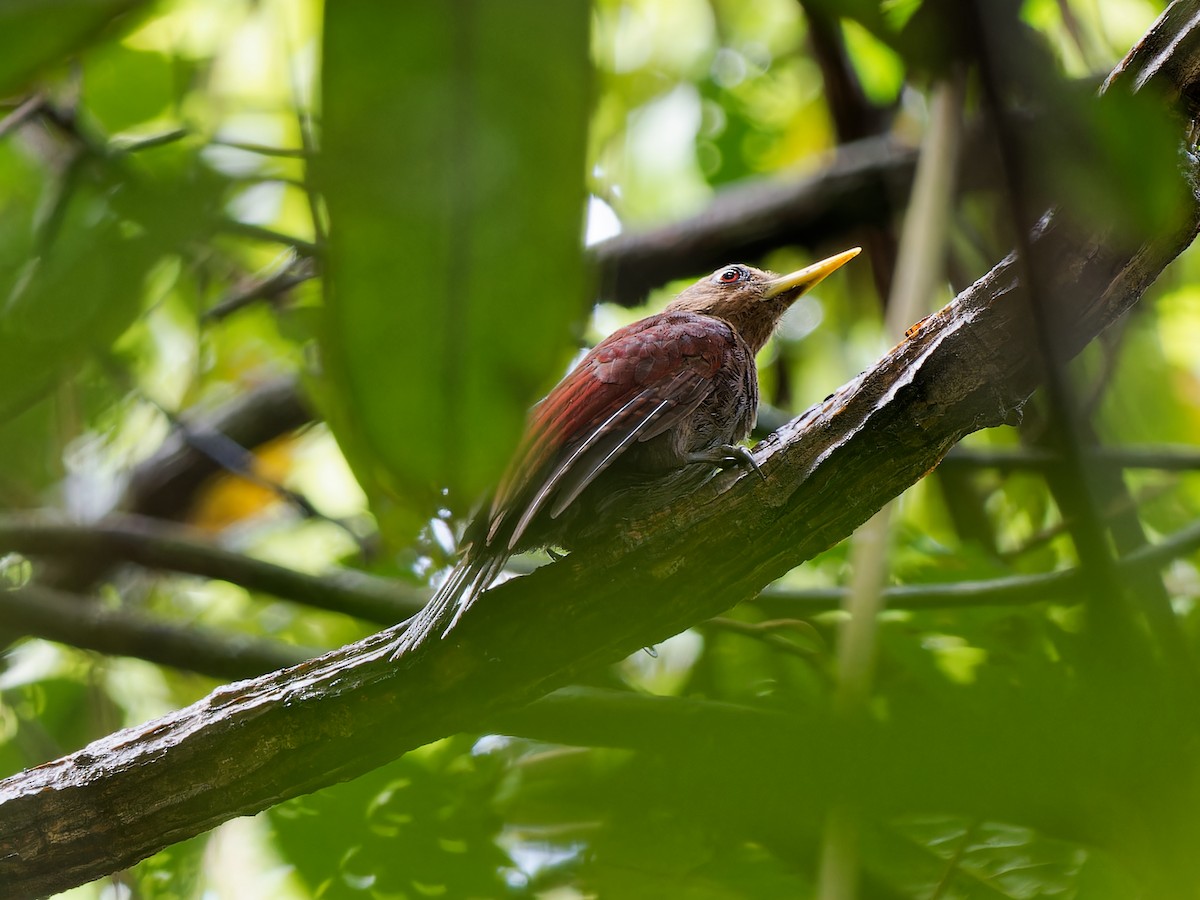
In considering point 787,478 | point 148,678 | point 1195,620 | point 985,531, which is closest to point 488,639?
point 787,478

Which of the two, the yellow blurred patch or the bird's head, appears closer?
the bird's head

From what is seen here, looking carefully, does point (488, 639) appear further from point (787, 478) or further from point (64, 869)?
point (64, 869)

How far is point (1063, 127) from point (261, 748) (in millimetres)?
1828

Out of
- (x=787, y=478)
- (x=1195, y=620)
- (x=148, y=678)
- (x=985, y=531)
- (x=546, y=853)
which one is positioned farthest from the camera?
(x=148, y=678)

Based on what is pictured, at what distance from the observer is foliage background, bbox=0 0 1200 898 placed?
788 millimetres

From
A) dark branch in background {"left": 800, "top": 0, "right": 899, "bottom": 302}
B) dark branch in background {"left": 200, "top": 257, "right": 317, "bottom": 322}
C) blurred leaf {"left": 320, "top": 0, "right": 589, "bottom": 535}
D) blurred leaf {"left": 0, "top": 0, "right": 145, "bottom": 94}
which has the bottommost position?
blurred leaf {"left": 320, "top": 0, "right": 589, "bottom": 535}

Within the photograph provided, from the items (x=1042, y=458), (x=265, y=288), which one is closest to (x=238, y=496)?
(x=265, y=288)

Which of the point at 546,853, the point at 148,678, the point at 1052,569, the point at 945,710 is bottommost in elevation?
the point at 945,710

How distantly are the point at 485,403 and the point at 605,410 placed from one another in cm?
163

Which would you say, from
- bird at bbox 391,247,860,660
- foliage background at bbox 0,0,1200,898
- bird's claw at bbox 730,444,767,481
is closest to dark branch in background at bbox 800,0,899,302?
foliage background at bbox 0,0,1200,898

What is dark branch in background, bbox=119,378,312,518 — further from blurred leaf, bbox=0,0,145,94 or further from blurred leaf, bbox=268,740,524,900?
blurred leaf, bbox=0,0,145,94

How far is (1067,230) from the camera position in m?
1.68

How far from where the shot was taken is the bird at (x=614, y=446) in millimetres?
2166

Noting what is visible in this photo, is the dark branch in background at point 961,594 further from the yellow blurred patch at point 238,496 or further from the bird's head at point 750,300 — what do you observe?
the yellow blurred patch at point 238,496
